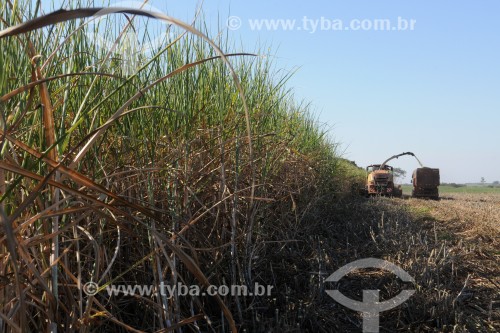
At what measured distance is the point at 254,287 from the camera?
2.55 m

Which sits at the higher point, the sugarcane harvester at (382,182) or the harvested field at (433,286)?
the sugarcane harvester at (382,182)

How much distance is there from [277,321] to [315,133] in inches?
140

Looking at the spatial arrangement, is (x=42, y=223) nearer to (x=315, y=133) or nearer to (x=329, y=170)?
(x=315, y=133)

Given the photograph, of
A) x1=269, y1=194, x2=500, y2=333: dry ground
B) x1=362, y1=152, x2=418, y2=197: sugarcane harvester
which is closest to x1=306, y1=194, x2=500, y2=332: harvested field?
x1=269, y1=194, x2=500, y2=333: dry ground

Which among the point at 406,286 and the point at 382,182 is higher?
the point at 382,182

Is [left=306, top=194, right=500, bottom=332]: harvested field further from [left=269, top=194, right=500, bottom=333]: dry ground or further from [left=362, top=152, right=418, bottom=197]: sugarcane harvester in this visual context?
[left=362, top=152, right=418, bottom=197]: sugarcane harvester

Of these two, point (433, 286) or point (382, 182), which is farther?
point (382, 182)

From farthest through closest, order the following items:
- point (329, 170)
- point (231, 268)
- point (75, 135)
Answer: point (329, 170)
point (231, 268)
point (75, 135)

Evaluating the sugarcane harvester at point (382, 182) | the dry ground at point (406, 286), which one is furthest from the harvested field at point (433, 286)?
the sugarcane harvester at point (382, 182)

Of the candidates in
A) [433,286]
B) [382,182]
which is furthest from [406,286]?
[382,182]

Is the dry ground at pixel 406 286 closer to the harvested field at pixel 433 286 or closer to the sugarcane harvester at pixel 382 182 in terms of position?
the harvested field at pixel 433 286

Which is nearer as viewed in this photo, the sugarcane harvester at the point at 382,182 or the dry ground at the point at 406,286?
the dry ground at the point at 406,286

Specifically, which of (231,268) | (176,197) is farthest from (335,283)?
(176,197)

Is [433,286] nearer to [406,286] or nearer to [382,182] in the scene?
[406,286]
